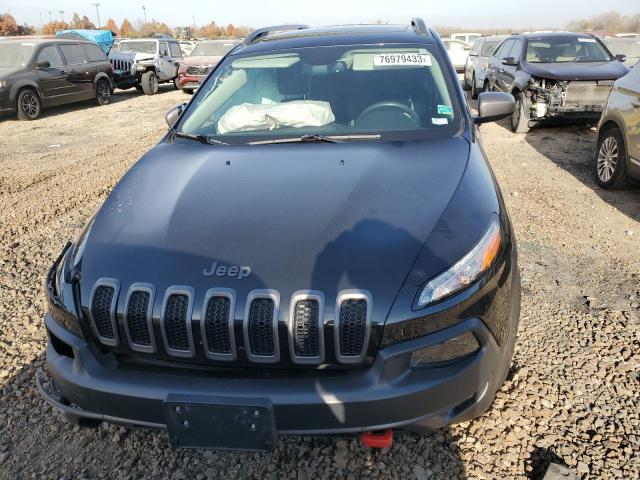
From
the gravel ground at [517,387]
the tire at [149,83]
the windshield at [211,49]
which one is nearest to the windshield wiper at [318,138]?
the gravel ground at [517,387]

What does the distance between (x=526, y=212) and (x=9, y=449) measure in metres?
4.52

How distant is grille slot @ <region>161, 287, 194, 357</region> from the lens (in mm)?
1785

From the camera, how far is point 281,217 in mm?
2109

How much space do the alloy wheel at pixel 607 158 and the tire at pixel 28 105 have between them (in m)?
11.0

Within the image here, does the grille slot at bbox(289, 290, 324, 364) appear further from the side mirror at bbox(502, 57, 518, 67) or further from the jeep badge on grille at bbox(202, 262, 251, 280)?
the side mirror at bbox(502, 57, 518, 67)

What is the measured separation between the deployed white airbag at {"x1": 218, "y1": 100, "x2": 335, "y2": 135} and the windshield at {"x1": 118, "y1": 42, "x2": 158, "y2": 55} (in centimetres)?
1569

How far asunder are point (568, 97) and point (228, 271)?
306 inches

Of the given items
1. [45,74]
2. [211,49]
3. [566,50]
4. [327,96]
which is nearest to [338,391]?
[327,96]

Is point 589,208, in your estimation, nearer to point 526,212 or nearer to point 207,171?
point 526,212

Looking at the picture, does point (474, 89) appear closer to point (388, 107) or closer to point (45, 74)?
→ point (45, 74)

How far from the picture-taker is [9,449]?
238 centimetres

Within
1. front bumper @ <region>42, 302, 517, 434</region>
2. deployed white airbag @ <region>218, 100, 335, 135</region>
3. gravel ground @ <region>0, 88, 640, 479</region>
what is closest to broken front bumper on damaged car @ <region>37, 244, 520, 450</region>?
front bumper @ <region>42, 302, 517, 434</region>

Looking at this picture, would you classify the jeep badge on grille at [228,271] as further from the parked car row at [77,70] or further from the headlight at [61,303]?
the parked car row at [77,70]

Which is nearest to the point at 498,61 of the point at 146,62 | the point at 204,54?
the point at 204,54
